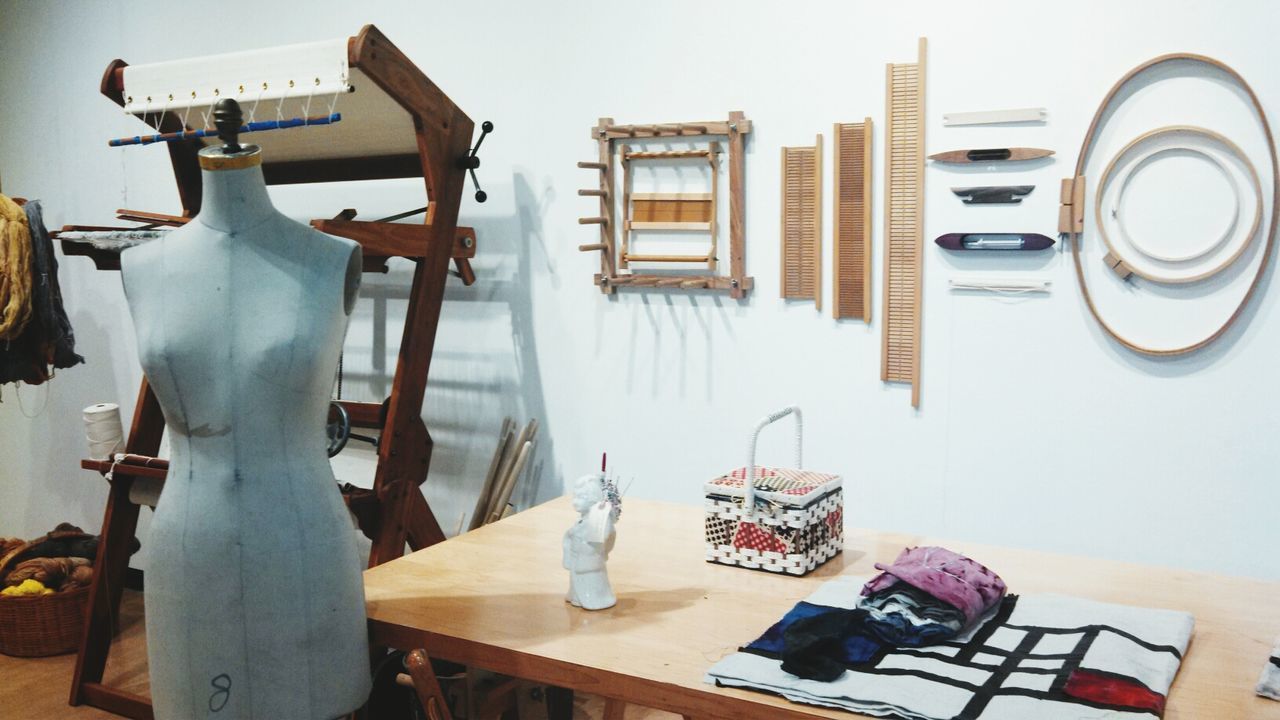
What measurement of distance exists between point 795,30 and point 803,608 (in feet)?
6.50

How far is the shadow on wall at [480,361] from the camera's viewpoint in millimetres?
3844

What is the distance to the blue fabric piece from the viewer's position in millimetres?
1706

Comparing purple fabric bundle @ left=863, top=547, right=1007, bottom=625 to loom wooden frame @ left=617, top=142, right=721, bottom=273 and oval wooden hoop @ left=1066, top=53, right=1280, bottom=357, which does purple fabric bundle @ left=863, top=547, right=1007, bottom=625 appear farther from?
loom wooden frame @ left=617, top=142, right=721, bottom=273

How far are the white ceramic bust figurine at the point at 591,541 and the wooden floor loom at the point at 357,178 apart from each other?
1215 mm

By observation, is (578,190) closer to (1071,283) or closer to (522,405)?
(522,405)

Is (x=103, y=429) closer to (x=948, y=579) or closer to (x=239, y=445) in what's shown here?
(x=239, y=445)

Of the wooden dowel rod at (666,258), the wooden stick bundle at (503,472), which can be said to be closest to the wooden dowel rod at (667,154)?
the wooden dowel rod at (666,258)

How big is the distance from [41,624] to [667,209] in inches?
112

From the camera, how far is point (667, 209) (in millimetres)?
3520

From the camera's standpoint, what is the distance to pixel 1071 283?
2.92 meters

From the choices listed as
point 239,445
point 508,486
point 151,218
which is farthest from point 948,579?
point 151,218

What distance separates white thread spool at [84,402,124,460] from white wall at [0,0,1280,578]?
875 millimetres

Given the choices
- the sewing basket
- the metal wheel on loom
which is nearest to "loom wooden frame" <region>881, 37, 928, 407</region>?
the sewing basket

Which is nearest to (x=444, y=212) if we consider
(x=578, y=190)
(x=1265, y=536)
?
(x=578, y=190)
